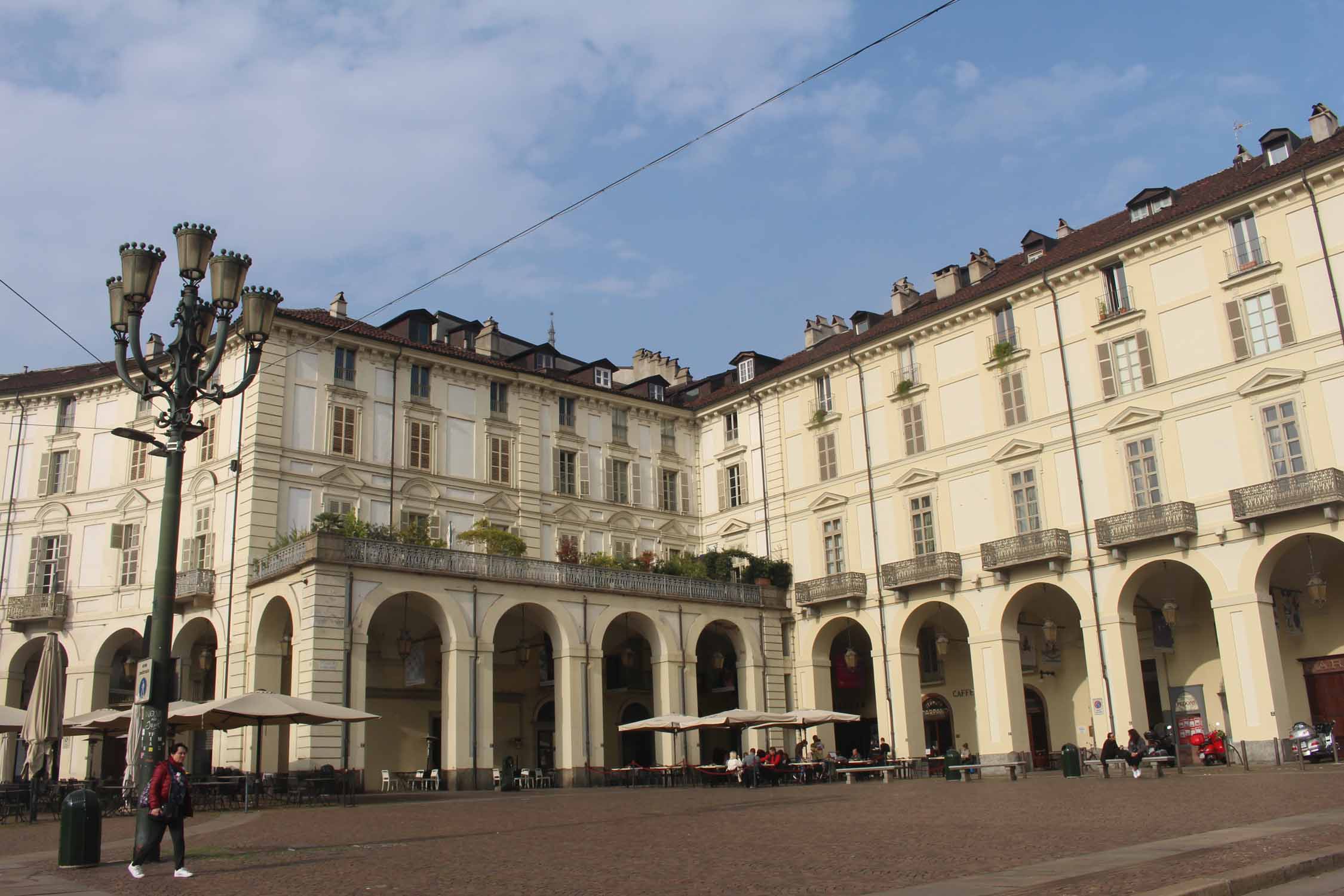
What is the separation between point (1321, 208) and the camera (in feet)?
93.7

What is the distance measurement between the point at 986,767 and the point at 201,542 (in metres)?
23.7

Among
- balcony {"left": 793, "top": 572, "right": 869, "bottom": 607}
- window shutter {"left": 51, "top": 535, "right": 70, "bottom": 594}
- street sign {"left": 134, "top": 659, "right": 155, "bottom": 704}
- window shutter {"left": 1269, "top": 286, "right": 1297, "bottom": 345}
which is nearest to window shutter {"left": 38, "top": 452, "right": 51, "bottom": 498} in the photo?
window shutter {"left": 51, "top": 535, "right": 70, "bottom": 594}

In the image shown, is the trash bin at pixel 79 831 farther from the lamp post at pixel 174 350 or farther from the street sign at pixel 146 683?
the street sign at pixel 146 683

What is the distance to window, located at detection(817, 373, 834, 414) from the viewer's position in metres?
39.9

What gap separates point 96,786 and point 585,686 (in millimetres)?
13071

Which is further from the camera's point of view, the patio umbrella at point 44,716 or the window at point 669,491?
the window at point 669,491

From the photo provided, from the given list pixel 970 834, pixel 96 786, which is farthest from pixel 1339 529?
pixel 96 786

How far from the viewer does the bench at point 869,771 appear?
1246 inches

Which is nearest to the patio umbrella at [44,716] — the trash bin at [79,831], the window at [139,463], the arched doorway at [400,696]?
the arched doorway at [400,696]

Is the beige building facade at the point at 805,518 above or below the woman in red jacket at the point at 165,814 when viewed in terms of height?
above

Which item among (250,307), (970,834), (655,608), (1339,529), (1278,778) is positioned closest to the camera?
(970,834)

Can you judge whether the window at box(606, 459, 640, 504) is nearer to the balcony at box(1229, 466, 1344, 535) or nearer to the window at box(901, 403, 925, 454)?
the window at box(901, 403, 925, 454)

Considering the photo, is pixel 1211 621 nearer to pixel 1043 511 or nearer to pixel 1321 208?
pixel 1043 511

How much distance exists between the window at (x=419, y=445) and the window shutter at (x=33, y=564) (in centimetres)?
1269
